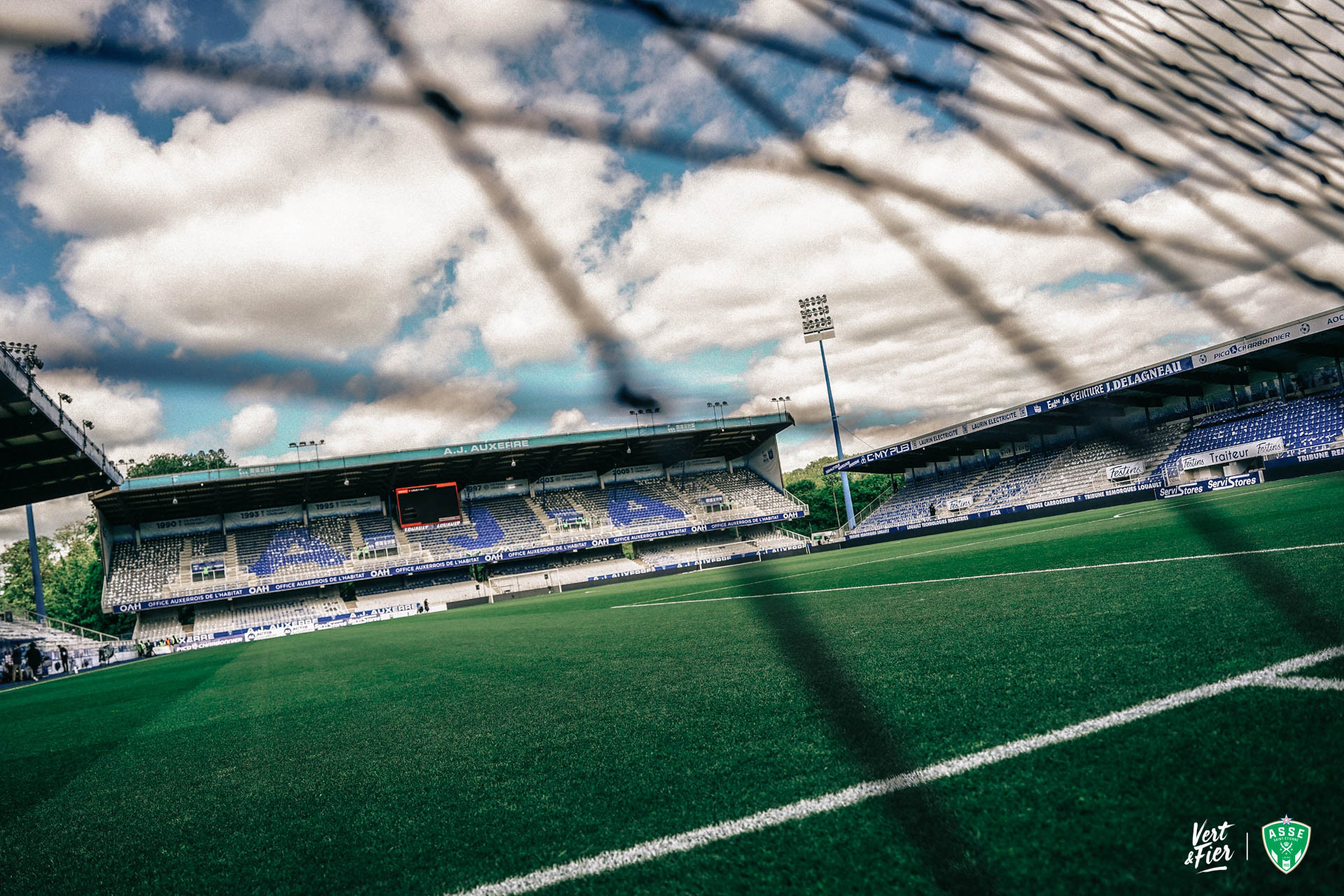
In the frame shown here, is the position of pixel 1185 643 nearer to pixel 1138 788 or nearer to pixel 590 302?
pixel 1138 788

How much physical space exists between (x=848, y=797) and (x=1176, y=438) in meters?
31.8

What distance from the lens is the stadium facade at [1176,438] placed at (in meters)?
21.8

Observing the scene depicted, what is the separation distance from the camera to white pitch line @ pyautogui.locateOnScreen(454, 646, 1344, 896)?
169cm

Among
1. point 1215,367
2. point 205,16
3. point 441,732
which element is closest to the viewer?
point 205,16

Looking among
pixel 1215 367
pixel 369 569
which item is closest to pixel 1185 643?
pixel 1215 367

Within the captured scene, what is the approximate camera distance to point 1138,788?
1592 mm

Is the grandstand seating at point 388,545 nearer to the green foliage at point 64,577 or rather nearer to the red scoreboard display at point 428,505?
the red scoreboard display at point 428,505

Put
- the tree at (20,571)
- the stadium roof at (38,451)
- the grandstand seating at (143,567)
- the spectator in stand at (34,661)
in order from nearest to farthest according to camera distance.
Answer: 1. the stadium roof at (38,451)
2. the spectator in stand at (34,661)
3. the grandstand seating at (143,567)
4. the tree at (20,571)

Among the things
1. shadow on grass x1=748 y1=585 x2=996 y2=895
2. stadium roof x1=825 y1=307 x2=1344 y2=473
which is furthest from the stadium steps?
shadow on grass x1=748 y1=585 x2=996 y2=895

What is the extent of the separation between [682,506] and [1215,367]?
88.5 feet

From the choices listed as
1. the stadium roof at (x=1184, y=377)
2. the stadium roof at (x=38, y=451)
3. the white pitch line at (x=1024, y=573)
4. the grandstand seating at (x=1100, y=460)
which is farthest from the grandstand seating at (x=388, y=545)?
the white pitch line at (x=1024, y=573)

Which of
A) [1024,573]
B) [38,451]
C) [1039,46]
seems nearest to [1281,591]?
[1039,46]

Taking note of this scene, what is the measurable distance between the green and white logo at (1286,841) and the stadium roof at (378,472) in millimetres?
27374

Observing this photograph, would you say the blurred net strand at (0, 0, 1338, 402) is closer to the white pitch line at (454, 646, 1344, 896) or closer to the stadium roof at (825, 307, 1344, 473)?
the white pitch line at (454, 646, 1344, 896)
